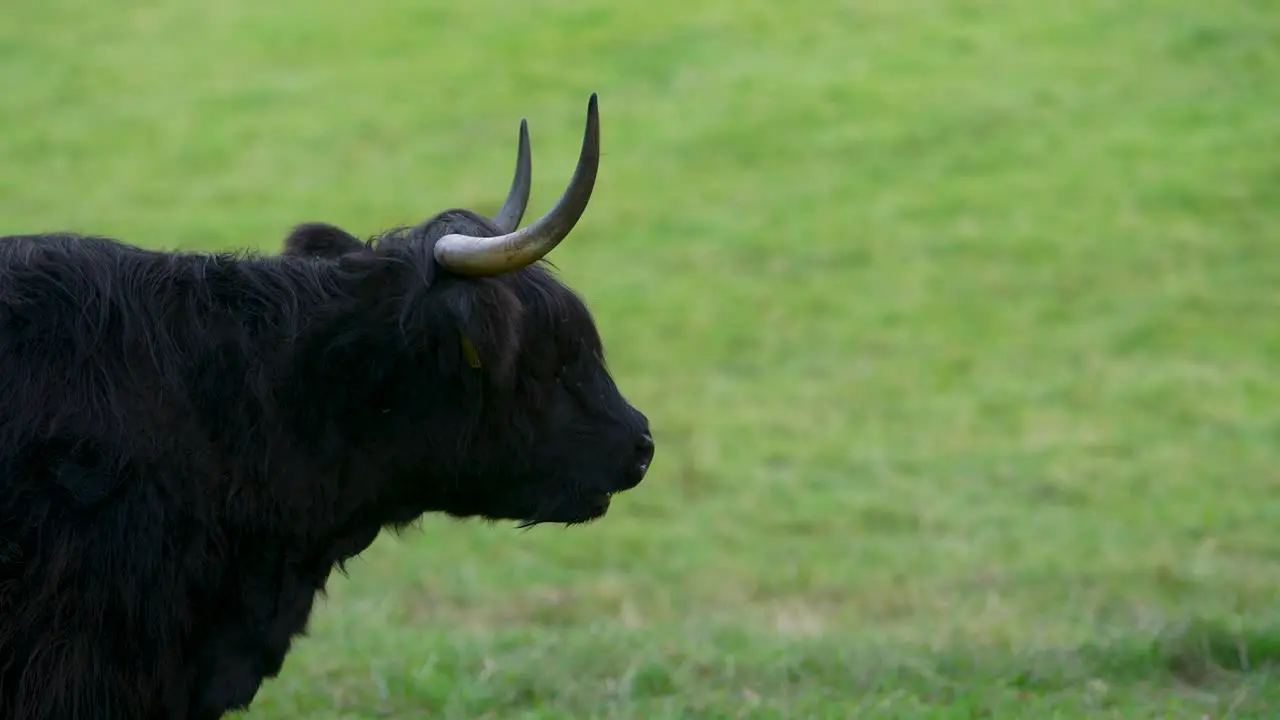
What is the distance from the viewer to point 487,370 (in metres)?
4.48

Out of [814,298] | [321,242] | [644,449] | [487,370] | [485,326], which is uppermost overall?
[321,242]

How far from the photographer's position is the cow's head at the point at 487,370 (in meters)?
4.39

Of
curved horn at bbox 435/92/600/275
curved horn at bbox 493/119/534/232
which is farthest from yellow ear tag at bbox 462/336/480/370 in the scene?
curved horn at bbox 493/119/534/232

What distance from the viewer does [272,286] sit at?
14.9ft

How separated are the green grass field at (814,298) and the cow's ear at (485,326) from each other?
1.56 meters

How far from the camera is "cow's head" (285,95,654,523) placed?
439 cm

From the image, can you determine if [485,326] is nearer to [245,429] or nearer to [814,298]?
[245,429]

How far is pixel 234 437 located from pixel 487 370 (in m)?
0.66

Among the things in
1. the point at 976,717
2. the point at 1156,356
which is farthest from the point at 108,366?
the point at 1156,356

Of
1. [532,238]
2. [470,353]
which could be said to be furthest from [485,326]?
[532,238]

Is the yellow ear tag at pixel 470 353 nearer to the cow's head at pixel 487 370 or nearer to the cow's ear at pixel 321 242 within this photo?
the cow's head at pixel 487 370

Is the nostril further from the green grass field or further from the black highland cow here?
the green grass field

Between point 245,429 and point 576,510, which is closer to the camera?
point 245,429

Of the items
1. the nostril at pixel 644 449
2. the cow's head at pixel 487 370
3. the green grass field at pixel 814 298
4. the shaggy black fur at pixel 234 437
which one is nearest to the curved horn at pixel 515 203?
the cow's head at pixel 487 370
